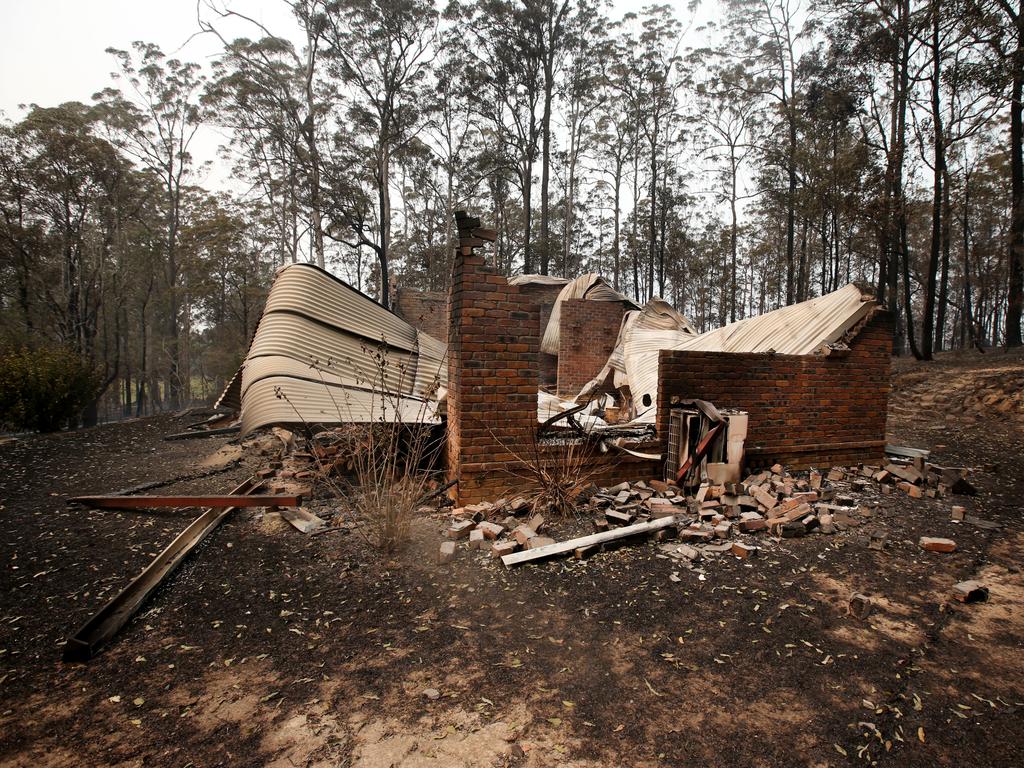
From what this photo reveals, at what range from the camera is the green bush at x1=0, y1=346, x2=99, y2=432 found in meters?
8.57

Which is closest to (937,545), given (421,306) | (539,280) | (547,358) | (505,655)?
(505,655)

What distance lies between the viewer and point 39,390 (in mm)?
8852

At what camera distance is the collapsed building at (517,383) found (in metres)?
3.79

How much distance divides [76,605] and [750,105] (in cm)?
2631

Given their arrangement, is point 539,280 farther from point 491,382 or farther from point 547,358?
point 491,382

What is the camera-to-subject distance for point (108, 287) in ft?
65.8

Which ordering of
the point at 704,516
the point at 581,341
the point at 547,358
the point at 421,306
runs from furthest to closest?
the point at 421,306 < the point at 547,358 < the point at 581,341 < the point at 704,516

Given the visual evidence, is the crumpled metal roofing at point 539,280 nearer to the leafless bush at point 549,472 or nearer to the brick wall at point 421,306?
the brick wall at point 421,306

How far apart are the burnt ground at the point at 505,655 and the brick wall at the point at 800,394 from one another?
1.27 metres

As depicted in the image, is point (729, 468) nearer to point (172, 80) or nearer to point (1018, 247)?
point (1018, 247)

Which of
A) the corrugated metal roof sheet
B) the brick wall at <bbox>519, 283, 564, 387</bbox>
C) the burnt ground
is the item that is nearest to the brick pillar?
the burnt ground

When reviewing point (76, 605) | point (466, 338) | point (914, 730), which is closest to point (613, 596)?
point (914, 730)

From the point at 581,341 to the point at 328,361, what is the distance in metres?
8.64

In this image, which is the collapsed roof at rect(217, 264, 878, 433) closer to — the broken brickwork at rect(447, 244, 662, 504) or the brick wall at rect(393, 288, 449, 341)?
the broken brickwork at rect(447, 244, 662, 504)
